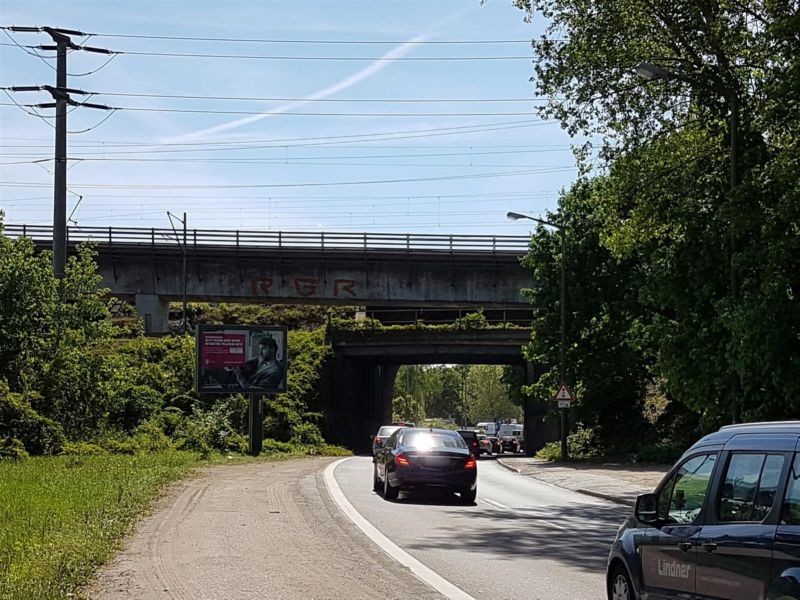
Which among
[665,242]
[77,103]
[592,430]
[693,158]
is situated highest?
[77,103]

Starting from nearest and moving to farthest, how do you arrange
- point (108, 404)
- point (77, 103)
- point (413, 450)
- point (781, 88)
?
point (413, 450) < point (781, 88) < point (77, 103) < point (108, 404)

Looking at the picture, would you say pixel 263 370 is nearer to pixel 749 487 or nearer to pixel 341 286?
pixel 341 286

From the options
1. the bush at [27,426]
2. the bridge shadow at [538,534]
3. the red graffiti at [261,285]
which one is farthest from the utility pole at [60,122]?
the red graffiti at [261,285]

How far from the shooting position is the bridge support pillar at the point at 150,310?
176 ft

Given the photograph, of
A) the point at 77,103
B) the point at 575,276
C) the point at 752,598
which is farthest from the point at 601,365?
the point at 752,598

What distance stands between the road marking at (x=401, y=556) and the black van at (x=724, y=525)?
217 centimetres

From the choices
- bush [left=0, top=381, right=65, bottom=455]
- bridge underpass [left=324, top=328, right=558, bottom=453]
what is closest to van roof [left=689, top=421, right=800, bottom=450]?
bush [left=0, top=381, right=65, bottom=455]

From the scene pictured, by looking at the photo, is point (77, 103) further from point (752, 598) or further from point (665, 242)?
point (752, 598)

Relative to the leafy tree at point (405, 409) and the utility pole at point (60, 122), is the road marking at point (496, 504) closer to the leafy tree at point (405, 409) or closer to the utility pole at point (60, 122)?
the utility pole at point (60, 122)

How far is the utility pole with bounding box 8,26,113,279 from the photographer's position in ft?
103

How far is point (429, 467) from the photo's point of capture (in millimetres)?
20328

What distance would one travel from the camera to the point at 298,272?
174 feet

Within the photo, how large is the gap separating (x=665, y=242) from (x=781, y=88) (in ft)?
21.6

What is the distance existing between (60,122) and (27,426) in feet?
32.7
